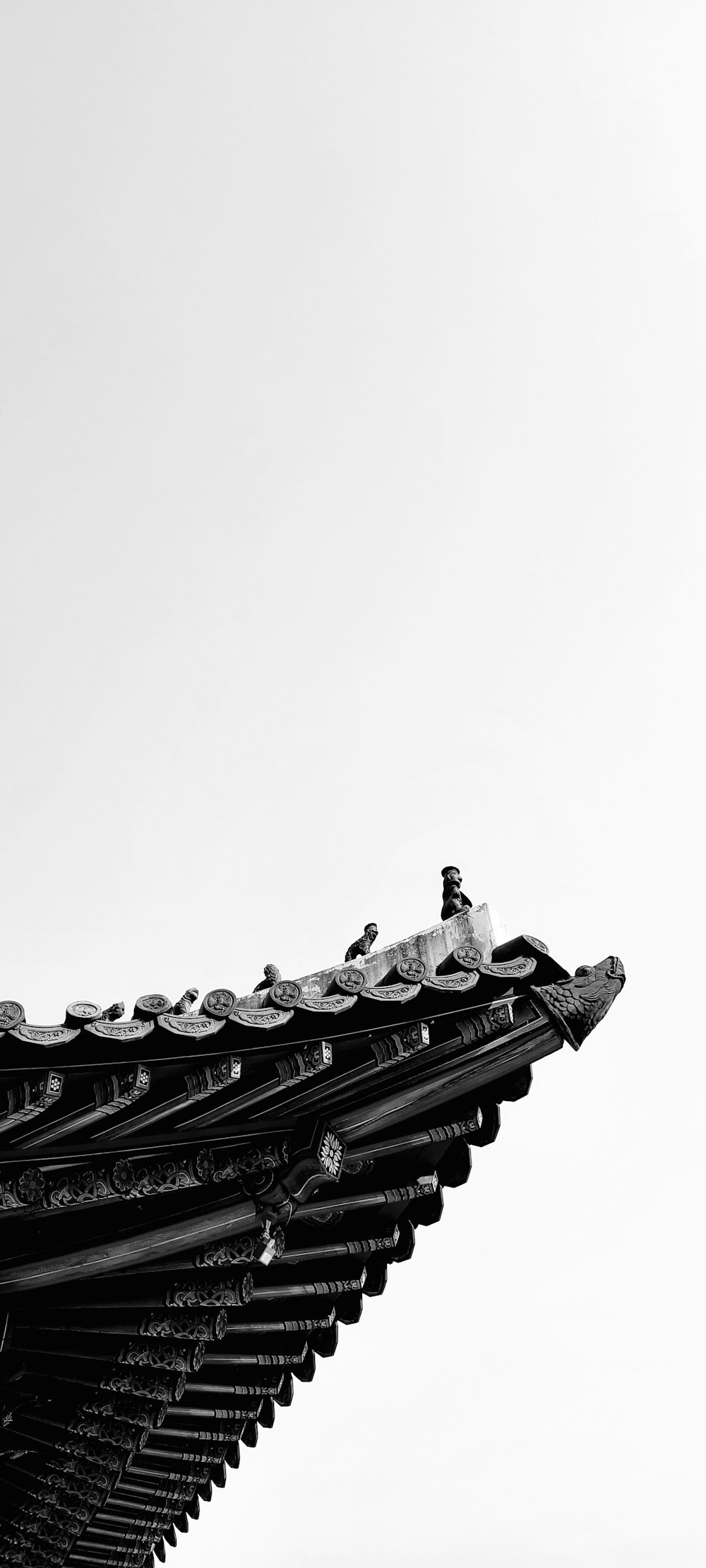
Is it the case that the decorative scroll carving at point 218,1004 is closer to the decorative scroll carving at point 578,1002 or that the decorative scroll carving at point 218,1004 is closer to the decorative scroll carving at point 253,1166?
the decorative scroll carving at point 253,1166

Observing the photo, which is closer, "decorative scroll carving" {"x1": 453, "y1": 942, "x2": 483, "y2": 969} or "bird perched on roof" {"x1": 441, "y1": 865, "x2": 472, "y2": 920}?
"decorative scroll carving" {"x1": 453, "y1": 942, "x2": 483, "y2": 969}

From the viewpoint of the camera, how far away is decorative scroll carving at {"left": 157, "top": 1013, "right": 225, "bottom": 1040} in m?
6.27

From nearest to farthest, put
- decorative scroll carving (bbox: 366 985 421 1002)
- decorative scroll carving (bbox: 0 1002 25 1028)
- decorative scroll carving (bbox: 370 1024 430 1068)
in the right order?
decorative scroll carving (bbox: 0 1002 25 1028) → decorative scroll carving (bbox: 366 985 421 1002) → decorative scroll carving (bbox: 370 1024 430 1068)

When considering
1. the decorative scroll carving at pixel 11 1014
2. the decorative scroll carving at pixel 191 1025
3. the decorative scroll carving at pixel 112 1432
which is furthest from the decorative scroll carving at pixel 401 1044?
the decorative scroll carving at pixel 112 1432

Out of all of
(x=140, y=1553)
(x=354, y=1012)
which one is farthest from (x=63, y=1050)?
A: (x=140, y=1553)

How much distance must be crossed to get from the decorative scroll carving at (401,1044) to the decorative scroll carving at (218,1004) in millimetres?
918

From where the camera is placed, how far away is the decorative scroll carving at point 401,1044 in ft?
22.9

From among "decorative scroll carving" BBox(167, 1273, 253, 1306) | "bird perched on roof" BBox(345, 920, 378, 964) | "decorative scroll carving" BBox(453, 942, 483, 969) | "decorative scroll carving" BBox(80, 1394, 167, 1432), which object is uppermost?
"bird perched on roof" BBox(345, 920, 378, 964)

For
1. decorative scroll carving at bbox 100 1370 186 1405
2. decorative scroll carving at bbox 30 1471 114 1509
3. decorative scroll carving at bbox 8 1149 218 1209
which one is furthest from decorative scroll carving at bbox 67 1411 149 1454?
decorative scroll carving at bbox 8 1149 218 1209

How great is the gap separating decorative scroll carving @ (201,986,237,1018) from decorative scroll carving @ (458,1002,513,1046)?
4.68ft

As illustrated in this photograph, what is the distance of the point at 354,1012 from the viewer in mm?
6855

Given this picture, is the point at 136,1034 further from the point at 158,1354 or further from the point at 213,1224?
the point at 158,1354

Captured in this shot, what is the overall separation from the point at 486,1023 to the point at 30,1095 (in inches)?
96.6

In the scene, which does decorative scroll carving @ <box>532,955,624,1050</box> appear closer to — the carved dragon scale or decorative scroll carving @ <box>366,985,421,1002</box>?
the carved dragon scale
